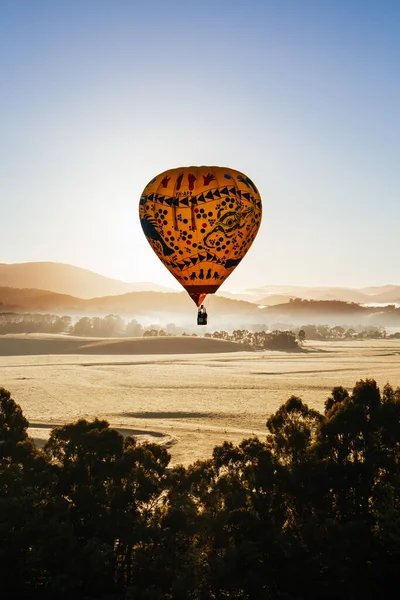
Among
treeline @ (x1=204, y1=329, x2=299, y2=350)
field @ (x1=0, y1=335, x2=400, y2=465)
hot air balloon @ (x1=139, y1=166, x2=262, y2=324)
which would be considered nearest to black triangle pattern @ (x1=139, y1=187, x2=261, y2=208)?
hot air balloon @ (x1=139, y1=166, x2=262, y2=324)

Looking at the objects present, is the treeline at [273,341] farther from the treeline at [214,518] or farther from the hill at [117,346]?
the treeline at [214,518]

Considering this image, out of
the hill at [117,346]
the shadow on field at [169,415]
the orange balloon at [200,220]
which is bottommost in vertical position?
the shadow on field at [169,415]

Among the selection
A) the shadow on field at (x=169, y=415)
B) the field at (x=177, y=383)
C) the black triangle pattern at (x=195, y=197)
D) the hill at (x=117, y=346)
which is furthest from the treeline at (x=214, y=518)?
the hill at (x=117, y=346)

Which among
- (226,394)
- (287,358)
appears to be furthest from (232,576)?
(287,358)

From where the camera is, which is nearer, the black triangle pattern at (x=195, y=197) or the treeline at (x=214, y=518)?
the treeline at (x=214, y=518)

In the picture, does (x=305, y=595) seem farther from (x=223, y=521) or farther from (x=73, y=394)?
(x=73, y=394)

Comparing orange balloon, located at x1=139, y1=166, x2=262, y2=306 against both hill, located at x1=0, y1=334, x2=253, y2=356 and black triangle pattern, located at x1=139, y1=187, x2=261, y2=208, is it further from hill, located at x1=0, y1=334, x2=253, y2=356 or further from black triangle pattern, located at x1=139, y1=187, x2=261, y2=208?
hill, located at x1=0, y1=334, x2=253, y2=356
